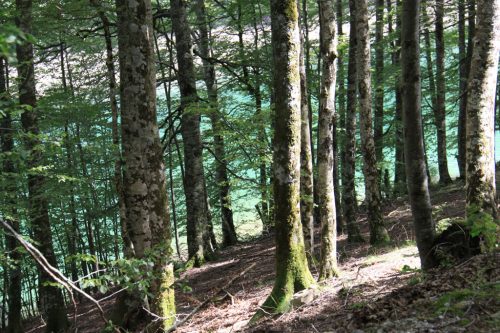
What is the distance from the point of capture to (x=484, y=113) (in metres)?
5.98

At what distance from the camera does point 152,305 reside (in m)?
6.46

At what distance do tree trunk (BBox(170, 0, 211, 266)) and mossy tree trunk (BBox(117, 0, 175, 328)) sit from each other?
628cm

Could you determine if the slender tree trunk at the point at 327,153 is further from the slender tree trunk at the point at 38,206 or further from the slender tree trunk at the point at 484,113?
the slender tree trunk at the point at 38,206

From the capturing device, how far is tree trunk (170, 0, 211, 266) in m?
12.6

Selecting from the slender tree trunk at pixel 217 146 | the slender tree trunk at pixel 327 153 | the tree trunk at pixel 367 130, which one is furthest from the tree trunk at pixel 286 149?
the slender tree trunk at pixel 217 146

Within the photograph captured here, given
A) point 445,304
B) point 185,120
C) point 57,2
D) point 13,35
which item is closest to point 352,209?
point 185,120

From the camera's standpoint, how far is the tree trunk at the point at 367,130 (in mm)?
9727

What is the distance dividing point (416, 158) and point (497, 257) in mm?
1333

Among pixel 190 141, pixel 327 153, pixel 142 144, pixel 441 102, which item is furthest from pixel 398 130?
pixel 142 144

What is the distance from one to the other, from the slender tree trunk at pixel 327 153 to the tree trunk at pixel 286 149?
1.30 m

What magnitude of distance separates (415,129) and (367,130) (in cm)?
507

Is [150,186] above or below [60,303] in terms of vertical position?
above

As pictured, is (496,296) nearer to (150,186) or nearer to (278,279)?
(278,279)

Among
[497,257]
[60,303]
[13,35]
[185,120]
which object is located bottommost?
[60,303]
